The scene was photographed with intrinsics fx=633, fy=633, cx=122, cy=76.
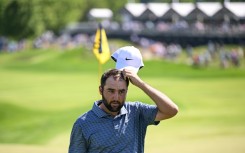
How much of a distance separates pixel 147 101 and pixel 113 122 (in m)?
18.2

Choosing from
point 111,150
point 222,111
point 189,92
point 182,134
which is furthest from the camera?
point 189,92

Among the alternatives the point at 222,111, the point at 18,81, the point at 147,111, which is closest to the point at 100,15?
the point at 18,81

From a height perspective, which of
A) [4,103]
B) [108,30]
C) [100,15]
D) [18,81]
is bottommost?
[4,103]

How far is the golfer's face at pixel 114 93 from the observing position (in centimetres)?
473

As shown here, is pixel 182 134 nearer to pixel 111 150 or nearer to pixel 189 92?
pixel 189 92

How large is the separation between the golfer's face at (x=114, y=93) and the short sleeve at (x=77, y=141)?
0.28m

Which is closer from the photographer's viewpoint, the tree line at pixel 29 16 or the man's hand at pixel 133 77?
the man's hand at pixel 133 77

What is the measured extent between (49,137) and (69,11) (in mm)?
65823

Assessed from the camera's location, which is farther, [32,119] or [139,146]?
[32,119]

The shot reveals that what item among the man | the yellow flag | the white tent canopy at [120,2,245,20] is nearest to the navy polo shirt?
the man

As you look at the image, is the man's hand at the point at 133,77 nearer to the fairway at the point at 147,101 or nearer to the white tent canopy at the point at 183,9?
the fairway at the point at 147,101

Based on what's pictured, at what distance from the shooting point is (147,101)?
22.9m

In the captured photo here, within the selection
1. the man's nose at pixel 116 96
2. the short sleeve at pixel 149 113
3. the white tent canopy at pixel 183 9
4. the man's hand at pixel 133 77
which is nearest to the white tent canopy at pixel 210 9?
the white tent canopy at pixel 183 9

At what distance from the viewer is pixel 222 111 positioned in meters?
23.1
